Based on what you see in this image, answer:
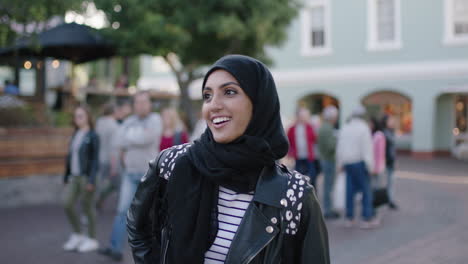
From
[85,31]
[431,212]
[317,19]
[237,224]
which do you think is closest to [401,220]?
[431,212]

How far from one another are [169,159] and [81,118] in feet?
15.6

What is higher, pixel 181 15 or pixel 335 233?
pixel 181 15

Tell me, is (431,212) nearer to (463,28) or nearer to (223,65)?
(223,65)

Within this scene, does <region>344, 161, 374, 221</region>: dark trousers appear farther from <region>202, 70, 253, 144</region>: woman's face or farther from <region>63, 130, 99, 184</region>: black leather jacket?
<region>202, 70, 253, 144</region>: woman's face

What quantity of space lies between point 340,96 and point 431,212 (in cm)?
1318

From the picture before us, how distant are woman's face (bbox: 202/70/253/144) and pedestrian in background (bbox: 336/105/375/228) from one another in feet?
20.5

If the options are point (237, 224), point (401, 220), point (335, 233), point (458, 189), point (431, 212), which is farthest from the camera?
point (458, 189)

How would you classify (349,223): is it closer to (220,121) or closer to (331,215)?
(331,215)

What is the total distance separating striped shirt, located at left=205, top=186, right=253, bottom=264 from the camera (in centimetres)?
204

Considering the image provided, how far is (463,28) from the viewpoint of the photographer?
19828mm

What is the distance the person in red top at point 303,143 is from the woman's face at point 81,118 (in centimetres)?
384

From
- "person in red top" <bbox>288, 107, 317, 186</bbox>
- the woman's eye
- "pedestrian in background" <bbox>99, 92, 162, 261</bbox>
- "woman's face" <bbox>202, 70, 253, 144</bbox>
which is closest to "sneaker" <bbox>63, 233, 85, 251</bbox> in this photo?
"pedestrian in background" <bbox>99, 92, 162, 261</bbox>

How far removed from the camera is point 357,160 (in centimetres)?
806

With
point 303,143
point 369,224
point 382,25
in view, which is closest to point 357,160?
point 369,224
